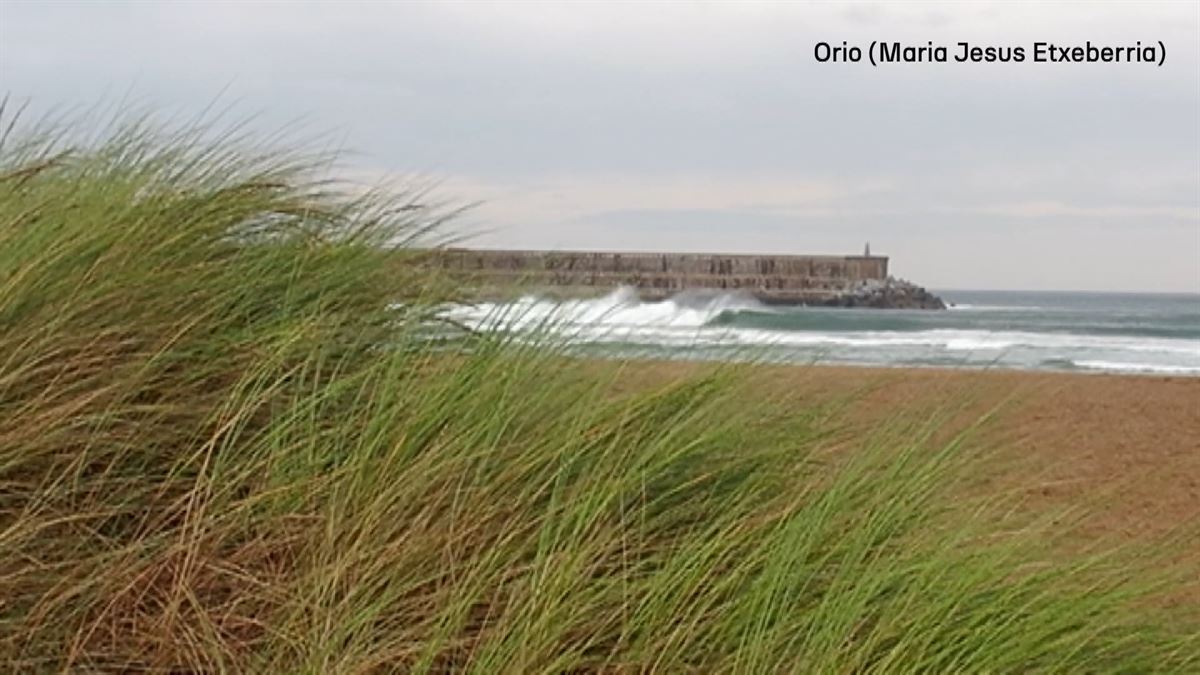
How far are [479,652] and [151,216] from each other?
134 centimetres

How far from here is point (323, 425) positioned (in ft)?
6.88

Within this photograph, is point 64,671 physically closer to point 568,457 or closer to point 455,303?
point 568,457

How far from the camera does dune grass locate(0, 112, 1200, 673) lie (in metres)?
1.67

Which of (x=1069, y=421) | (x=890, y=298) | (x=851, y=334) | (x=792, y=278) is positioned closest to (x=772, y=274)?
(x=792, y=278)

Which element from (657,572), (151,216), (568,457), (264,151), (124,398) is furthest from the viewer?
(264,151)

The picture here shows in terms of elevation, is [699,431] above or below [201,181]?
below

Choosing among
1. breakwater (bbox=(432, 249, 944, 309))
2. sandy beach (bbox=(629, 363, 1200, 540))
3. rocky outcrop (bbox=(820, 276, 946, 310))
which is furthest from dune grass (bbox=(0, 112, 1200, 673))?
rocky outcrop (bbox=(820, 276, 946, 310))

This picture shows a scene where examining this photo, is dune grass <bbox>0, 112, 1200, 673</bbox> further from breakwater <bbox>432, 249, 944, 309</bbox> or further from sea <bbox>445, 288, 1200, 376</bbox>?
breakwater <bbox>432, 249, 944, 309</bbox>

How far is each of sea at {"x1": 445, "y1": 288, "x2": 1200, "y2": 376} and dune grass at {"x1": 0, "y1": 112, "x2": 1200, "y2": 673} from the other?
0.19 metres

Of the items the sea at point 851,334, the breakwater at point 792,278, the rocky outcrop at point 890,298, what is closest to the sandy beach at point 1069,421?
the sea at point 851,334

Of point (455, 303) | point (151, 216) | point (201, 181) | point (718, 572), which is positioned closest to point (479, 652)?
point (718, 572)

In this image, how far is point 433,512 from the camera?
1.86 metres

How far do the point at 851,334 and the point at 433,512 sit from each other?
65.3ft

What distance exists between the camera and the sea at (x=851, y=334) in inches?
99.5
